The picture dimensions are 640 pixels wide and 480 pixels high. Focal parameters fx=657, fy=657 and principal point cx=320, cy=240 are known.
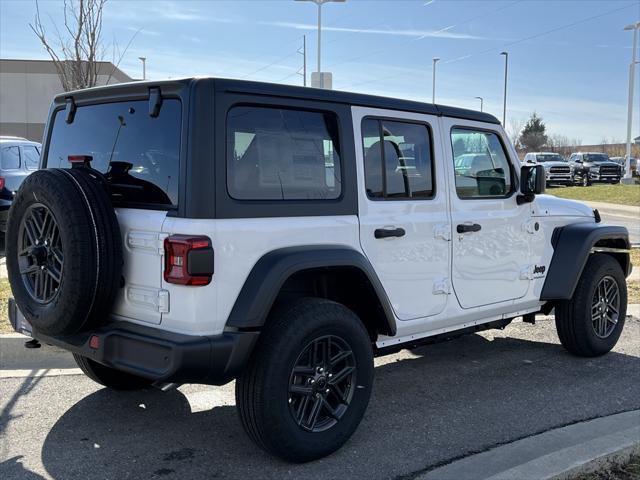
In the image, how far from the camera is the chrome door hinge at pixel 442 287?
4281 mm

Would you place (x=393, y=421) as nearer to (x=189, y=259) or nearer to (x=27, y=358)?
(x=189, y=259)

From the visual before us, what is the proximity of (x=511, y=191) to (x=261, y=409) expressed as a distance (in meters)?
2.68

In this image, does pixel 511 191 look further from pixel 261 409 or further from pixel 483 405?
pixel 261 409

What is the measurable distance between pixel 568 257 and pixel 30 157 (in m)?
9.41

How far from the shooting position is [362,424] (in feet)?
13.5

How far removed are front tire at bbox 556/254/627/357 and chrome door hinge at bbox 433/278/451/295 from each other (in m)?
1.59

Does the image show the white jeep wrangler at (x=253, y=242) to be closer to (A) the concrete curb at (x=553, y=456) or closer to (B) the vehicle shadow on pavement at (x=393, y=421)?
(B) the vehicle shadow on pavement at (x=393, y=421)

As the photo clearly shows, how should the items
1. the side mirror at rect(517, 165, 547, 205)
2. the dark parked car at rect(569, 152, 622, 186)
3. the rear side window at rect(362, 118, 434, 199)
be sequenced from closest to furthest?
the rear side window at rect(362, 118, 434, 199) < the side mirror at rect(517, 165, 547, 205) < the dark parked car at rect(569, 152, 622, 186)

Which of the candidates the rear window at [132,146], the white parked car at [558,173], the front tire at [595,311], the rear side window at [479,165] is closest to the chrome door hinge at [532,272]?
the front tire at [595,311]

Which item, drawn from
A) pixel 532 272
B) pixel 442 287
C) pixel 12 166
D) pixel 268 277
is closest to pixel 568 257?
pixel 532 272

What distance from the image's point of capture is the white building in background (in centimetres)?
3400

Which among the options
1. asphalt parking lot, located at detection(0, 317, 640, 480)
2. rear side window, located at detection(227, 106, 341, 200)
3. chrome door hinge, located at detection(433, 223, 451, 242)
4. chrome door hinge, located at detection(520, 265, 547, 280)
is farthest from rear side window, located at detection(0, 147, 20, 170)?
chrome door hinge, located at detection(520, 265, 547, 280)

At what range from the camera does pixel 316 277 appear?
381cm

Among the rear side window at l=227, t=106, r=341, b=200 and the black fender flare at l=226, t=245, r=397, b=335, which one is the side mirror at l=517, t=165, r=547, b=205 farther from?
the black fender flare at l=226, t=245, r=397, b=335
